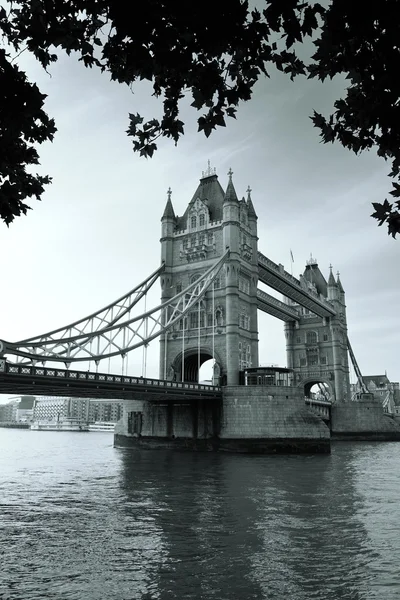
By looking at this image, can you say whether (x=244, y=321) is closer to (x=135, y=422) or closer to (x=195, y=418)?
(x=195, y=418)

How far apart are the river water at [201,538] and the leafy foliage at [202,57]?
23.1 ft

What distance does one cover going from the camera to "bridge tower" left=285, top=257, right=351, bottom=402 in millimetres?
78625

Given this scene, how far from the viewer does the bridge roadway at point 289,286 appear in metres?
58.4

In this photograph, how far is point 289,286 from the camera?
6512cm

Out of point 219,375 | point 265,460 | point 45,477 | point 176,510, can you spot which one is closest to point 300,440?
point 265,460

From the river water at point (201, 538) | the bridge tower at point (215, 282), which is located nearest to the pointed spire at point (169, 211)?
the bridge tower at point (215, 282)

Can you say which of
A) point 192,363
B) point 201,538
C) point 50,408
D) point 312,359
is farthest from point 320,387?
point 50,408

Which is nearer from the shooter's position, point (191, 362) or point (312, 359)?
point (191, 362)

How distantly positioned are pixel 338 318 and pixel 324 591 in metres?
75.2

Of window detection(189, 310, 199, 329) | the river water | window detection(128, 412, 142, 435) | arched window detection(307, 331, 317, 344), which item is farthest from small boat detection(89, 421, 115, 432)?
the river water

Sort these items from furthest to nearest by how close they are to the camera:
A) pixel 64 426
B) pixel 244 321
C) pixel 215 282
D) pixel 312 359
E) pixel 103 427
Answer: pixel 64 426
pixel 103 427
pixel 312 359
pixel 244 321
pixel 215 282

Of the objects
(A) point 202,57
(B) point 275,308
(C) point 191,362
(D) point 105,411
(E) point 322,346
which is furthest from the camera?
(D) point 105,411

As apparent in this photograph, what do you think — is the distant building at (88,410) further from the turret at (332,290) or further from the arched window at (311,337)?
the turret at (332,290)

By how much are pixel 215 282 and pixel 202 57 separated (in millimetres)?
44170
